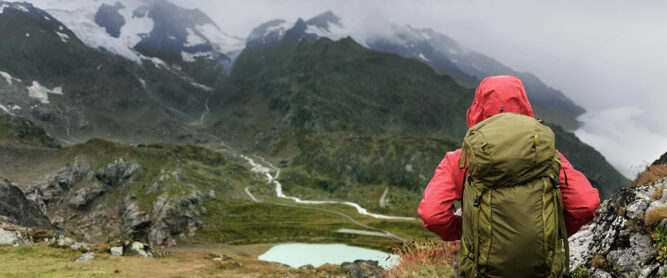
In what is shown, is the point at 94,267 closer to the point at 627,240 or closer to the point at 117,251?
the point at 117,251

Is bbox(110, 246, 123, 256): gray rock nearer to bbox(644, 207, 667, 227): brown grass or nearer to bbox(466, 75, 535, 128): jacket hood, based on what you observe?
bbox(466, 75, 535, 128): jacket hood

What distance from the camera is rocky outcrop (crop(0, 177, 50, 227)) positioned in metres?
74.3

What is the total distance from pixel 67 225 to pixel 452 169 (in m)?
138

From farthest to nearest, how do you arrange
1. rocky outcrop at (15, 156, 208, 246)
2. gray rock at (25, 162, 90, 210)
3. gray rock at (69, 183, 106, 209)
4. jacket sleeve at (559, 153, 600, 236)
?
→ 1. gray rock at (69, 183, 106, 209)
2. gray rock at (25, 162, 90, 210)
3. rocky outcrop at (15, 156, 208, 246)
4. jacket sleeve at (559, 153, 600, 236)

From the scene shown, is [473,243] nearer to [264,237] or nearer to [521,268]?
[521,268]

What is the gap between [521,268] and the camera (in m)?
Result: 4.11

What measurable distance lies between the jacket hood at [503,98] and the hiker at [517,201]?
0.52 m

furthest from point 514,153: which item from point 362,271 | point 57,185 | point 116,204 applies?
point 57,185

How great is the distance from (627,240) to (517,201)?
5084 mm

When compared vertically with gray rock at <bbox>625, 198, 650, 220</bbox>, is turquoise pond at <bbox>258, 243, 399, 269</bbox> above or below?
below

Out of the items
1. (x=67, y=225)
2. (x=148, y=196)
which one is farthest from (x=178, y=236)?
(x=67, y=225)

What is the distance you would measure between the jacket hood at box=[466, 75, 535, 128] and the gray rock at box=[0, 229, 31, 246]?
4230 centimetres

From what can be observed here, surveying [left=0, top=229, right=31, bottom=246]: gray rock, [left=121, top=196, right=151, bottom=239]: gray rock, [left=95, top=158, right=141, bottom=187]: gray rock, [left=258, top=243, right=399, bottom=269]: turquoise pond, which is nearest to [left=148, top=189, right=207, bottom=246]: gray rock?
[left=121, top=196, right=151, bottom=239]: gray rock

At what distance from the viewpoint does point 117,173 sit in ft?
386
